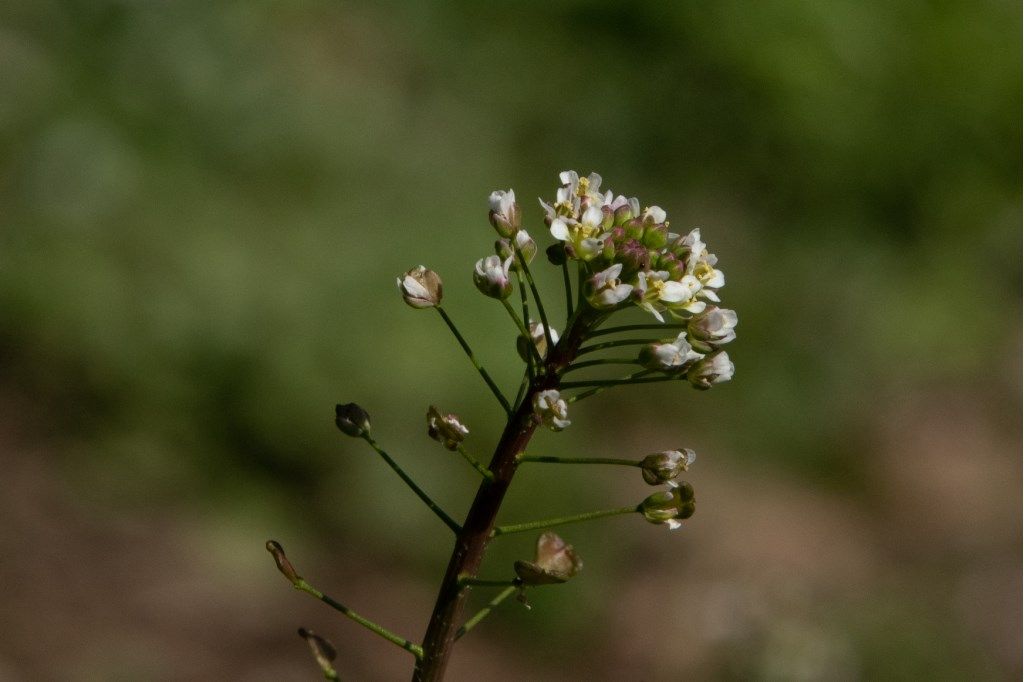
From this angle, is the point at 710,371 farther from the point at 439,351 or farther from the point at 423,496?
the point at 439,351

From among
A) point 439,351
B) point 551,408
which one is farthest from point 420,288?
point 439,351

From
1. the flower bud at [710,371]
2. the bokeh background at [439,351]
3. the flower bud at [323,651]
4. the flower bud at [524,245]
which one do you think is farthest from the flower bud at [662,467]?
the bokeh background at [439,351]

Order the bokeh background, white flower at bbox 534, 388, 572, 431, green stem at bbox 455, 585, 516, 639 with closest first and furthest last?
1. white flower at bbox 534, 388, 572, 431
2. green stem at bbox 455, 585, 516, 639
3. the bokeh background

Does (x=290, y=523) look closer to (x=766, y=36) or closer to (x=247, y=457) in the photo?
(x=247, y=457)

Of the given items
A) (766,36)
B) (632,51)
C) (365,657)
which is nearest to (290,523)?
(365,657)

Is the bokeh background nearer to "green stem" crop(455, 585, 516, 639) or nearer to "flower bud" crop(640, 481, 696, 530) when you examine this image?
"green stem" crop(455, 585, 516, 639)

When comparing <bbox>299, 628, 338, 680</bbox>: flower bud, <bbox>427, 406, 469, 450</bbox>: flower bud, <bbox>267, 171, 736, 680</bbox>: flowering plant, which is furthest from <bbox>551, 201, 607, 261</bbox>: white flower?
<bbox>299, 628, 338, 680</bbox>: flower bud
